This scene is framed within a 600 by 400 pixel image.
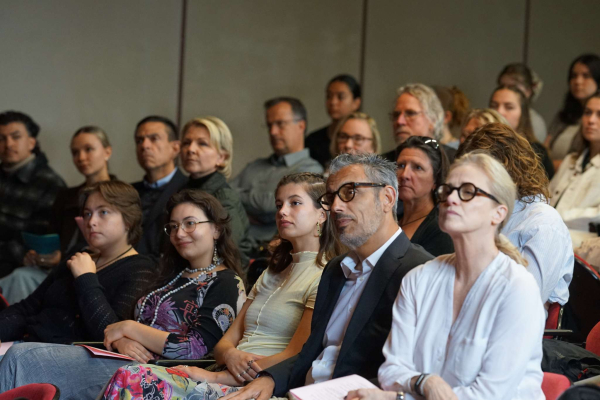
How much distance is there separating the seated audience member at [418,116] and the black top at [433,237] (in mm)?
1241

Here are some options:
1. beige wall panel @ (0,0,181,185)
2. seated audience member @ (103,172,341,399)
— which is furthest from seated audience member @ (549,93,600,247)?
beige wall panel @ (0,0,181,185)

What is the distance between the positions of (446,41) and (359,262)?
427 centimetres

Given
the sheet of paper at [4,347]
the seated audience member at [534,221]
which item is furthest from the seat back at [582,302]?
the sheet of paper at [4,347]

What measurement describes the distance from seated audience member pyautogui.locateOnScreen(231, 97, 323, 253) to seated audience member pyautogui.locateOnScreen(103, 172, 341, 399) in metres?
1.58

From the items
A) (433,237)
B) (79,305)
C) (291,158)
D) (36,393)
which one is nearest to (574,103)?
(291,158)

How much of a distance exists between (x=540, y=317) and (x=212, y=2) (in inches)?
189

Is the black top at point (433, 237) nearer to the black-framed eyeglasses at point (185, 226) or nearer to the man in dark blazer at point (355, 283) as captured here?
the man in dark blazer at point (355, 283)

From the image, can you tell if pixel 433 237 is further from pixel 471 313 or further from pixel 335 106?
pixel 335 106

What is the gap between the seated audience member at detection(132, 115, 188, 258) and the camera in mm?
4301

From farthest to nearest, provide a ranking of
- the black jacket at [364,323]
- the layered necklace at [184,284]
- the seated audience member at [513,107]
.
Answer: the seated audience member at [513,107]
the layered necklace at [184,284]
the black jacket at [364,323]

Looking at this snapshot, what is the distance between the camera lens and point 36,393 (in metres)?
2.25

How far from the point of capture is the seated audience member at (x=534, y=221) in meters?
2.63

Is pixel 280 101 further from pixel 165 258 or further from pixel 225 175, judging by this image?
pixel 165 258

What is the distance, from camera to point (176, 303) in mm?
3059
